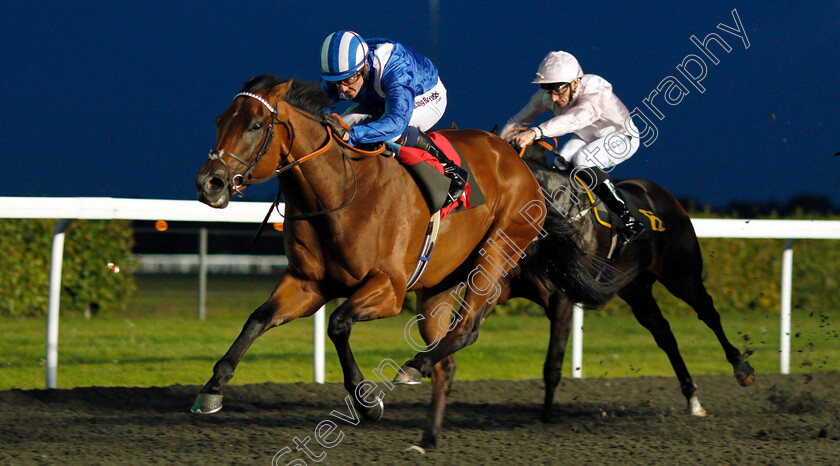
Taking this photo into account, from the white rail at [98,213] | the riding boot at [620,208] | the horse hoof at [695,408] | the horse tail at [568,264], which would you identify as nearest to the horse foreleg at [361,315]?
the horse tail at [568,264]

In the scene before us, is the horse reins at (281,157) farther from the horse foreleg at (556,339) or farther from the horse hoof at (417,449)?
the horse foreleg at (556,339)

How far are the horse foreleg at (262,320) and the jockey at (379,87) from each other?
636mm

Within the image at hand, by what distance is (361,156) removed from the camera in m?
3.54

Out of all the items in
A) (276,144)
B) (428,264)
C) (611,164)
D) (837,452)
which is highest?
(611,164)

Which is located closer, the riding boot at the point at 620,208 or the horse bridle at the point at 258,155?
the horse bridle at the point at 258,155

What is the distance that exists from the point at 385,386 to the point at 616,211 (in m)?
1.83

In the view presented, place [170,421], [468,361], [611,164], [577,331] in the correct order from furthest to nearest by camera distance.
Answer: [468,361], [577,331], [611,164], [170,421]

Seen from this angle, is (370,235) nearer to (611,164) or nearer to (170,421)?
(170,421)

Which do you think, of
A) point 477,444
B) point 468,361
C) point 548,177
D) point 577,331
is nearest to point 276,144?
point 477,444

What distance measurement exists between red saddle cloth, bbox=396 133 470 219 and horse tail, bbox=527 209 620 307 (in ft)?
2.60

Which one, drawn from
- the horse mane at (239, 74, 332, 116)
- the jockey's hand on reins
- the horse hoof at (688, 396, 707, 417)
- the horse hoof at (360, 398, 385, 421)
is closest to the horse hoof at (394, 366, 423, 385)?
the horse hoof at (360, 398, 385, 421)

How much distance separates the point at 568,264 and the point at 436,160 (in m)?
1.19

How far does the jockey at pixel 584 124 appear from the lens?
4750 millimetres

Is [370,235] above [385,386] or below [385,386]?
above
